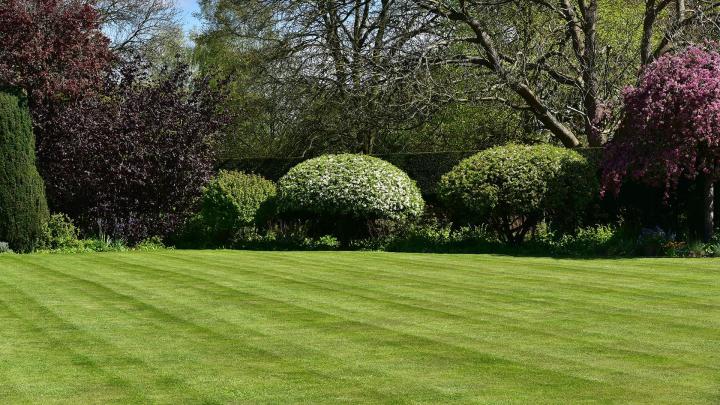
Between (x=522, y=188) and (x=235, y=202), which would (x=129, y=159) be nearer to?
(x=235, y=202)

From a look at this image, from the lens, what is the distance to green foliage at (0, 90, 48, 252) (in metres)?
19.0

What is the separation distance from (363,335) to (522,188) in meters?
9.61

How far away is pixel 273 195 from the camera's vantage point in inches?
818

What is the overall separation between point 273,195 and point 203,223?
4.94 feet

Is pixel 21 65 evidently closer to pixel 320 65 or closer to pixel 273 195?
pixel 273 195

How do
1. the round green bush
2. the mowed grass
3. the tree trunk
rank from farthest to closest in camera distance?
the round green bush < the tree trunk < the mowed grass

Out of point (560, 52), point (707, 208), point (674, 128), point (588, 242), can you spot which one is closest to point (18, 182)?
point (588, 242)

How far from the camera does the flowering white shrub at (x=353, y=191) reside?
19.4 m

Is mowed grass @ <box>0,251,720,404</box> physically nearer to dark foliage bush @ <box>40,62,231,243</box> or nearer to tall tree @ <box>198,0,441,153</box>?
dark foliage bush @ <box>40,62,231,243</box>

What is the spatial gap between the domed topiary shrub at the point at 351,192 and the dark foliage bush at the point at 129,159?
2.52 m

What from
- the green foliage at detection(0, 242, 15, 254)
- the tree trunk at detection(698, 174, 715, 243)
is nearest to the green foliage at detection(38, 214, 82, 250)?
the green foliage at detection(0, 242, 15, 254)

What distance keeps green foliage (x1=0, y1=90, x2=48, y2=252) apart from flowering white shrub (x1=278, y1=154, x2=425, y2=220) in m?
4.59

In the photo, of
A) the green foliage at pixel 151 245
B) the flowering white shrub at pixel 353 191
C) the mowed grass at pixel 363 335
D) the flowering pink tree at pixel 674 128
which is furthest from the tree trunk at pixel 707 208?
the green foliage at pixel 151 245

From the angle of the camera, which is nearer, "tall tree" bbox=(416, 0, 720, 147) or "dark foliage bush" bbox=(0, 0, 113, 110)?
"dark foliage bush" bbox=(0, 0, 113, 110)
